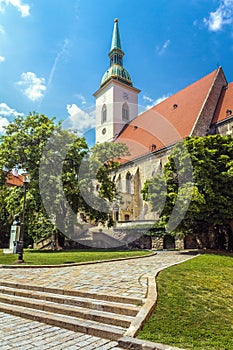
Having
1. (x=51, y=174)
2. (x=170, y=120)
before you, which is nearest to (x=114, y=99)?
(x=170, y=120)

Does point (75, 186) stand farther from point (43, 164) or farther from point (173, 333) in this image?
point (173, 333)

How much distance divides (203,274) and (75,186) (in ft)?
39.6

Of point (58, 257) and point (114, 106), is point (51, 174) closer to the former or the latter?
point (58, 257)

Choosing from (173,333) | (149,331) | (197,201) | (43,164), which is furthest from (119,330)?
(43,164)

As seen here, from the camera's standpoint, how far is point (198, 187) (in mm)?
15453

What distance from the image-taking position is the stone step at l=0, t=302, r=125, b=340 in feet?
15.0

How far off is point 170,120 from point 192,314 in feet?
90.5

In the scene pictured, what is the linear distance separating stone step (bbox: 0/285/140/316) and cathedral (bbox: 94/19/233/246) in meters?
18.1

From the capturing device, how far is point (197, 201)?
14.3 m

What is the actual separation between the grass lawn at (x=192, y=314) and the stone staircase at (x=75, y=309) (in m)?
0.54

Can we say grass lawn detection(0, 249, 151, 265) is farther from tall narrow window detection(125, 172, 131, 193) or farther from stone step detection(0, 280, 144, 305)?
tall narrow window detection(125, 172, 131, 193)

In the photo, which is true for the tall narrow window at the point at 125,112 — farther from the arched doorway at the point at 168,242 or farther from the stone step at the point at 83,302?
the stone step at the point at 83,302

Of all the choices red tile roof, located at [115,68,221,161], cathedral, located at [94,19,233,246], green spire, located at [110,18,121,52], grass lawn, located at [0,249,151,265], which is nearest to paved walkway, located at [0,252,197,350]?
grass lawn, located at [0,249,151,265]

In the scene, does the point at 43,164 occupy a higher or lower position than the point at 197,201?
higher
